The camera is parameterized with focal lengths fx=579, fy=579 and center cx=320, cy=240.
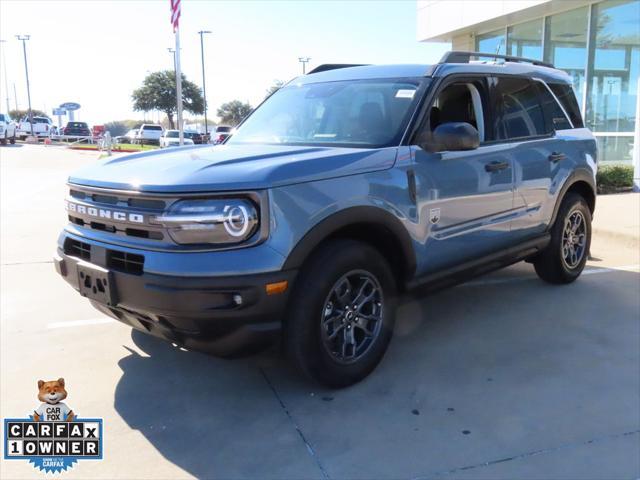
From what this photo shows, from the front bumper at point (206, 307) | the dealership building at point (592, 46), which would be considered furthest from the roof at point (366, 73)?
the dealership building at point (592, 46)

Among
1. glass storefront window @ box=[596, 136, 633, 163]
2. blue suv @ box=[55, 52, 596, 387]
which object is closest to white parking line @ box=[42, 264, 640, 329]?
blue suv @ box=[55, 52, 596, 387]

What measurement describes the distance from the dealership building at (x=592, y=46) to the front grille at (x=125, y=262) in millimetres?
9835

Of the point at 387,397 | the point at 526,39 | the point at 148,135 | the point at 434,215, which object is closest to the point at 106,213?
the point at 387,397

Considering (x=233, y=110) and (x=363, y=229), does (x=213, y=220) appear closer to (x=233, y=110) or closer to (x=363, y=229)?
(x=363, y=229)

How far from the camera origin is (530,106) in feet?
16.2

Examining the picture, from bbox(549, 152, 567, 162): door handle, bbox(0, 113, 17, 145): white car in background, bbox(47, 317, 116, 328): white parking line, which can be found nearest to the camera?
bbox(47, 317, 116, 328): white parking line

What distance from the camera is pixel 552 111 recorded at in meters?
5.21

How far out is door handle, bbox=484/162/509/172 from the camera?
166 inches

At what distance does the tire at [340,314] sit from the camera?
10.1 ft

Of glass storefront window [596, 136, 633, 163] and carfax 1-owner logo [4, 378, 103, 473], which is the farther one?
glass storefront window [596, 136, 633, 163]

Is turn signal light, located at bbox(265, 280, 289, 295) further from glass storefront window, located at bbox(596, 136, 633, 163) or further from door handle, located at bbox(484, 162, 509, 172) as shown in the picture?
glass storefront window, located at bbox(596, 136, 633, 163)

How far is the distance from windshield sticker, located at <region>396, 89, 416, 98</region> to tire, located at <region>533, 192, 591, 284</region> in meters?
2.20

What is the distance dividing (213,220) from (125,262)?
572 mm

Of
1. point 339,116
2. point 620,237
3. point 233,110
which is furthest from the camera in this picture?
point 233,110
